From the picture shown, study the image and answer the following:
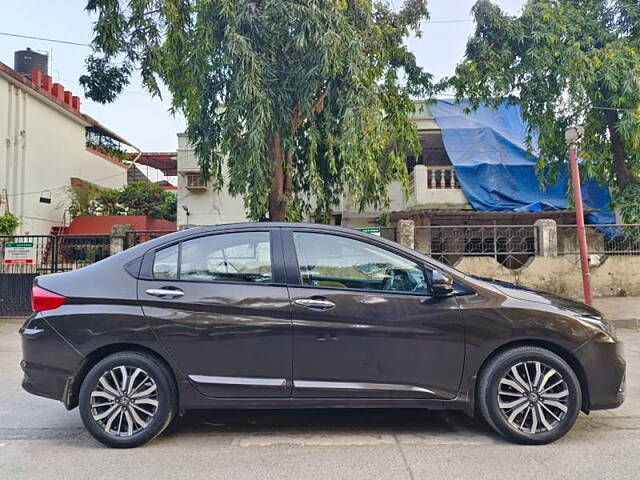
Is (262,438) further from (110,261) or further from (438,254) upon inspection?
(438,254)

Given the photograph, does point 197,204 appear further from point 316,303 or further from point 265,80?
point 316,303

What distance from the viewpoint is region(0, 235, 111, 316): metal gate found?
9781 mm

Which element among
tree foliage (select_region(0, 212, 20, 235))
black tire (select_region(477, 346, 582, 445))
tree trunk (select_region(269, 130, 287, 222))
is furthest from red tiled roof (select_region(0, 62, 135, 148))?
black tire (select_region(477, 346, 582, 445))

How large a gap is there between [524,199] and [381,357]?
12.1m

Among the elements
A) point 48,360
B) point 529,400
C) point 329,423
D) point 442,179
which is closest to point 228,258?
point 48,360

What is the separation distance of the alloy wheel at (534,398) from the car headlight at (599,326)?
1.40 feet

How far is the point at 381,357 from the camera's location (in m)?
3.33

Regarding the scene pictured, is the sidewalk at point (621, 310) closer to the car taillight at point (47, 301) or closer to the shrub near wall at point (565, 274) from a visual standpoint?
the shrub near wall at point (565, 274)

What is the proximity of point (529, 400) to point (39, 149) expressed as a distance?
2049 centimetres

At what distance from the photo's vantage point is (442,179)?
568 inches

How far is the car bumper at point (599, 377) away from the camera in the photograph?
335 cm

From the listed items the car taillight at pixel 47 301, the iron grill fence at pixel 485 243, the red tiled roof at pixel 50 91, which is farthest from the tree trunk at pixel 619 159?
the red tiled roof at pixel 50 91

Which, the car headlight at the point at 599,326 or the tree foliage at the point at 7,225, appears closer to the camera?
the car headlight at the point at 599,326

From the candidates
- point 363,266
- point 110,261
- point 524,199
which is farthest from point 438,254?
point 110,261
